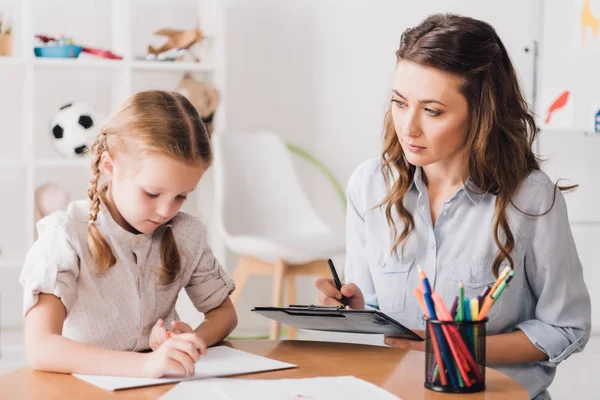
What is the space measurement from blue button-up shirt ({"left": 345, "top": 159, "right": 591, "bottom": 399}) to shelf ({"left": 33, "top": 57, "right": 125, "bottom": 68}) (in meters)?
2.16

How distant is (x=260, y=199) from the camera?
366cm

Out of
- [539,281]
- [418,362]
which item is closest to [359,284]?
[539,281]

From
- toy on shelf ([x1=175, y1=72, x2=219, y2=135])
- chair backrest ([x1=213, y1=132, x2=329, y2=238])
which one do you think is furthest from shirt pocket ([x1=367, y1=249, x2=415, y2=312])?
toy on shelf ([x1=175, y1=72, x2=219, y2=135])

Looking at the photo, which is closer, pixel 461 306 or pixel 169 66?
pixel 461 306

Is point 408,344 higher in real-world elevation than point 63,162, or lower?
higher

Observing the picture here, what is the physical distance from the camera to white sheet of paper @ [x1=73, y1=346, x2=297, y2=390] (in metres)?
1.08

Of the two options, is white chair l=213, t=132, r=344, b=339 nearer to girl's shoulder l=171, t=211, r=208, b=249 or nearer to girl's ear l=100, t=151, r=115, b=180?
girl's shoulder l=171, t=211, r=208, b=249

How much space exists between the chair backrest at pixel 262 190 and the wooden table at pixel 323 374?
2.23 metres

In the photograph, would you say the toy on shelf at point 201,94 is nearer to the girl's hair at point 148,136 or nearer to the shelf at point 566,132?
the shelf at point 566,132

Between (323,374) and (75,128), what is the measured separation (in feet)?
8.06

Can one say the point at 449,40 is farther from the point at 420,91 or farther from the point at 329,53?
the point at 329,53

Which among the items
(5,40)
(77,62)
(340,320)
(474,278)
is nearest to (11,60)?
(5,40)

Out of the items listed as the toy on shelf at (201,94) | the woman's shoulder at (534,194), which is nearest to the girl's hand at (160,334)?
the woman's shoulder at (534,194)

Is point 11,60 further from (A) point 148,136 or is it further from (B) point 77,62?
(A) point 148,136
